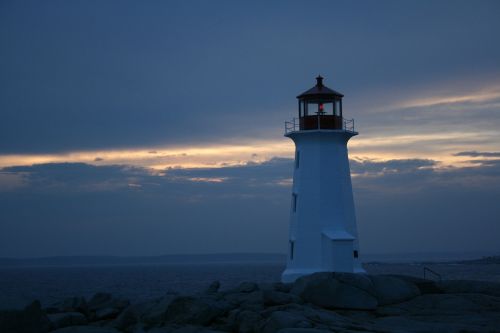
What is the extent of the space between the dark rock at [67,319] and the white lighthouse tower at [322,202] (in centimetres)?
814

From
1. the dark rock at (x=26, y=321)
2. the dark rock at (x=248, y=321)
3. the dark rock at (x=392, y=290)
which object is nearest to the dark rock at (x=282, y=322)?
the dark rock at (x=248, y=321)

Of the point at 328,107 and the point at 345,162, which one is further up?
the point at 328,107

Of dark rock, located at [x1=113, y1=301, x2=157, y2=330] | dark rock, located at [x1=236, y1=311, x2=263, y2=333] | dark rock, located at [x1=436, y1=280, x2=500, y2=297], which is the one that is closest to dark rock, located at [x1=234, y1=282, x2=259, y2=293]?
dark rock, located at [x1=113, y1=301, x2=157, y2=330]

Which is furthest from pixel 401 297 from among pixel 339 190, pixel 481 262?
pixel 481 262

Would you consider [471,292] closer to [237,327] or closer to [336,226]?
[336,226]

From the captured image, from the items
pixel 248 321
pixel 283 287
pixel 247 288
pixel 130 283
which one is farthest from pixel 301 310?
pixel 130 283

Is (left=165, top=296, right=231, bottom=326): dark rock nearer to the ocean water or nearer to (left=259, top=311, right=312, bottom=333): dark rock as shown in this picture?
(left=259, top=311, right=312, bottom=333): dark rock

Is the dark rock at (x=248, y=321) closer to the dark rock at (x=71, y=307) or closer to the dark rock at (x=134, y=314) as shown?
the dark rock at (x=134, y=314)

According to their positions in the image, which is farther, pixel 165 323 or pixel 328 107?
pixel 328 107

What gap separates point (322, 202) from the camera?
24266 mm

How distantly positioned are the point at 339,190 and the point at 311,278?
214 inches

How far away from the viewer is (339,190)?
80.3ft

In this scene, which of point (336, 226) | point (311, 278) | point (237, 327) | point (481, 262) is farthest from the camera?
point (481, 262)

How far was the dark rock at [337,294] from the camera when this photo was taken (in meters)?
19.0
